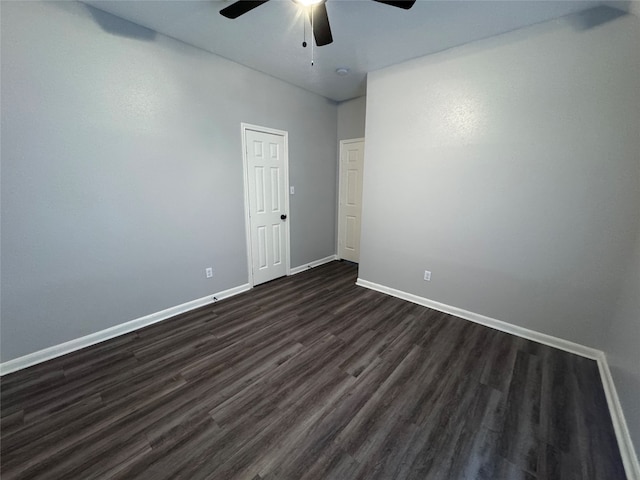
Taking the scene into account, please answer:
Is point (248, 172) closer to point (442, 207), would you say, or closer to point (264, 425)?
point (442, 207)

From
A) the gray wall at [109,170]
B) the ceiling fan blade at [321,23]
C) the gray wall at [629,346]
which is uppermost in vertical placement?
the ceiling fan blade at [321,23]

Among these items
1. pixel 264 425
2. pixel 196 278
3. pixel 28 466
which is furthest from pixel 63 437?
pixel 196 278

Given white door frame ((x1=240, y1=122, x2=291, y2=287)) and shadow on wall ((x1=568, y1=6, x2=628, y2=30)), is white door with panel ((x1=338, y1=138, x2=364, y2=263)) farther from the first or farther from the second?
shadow on wall ((x1=568, y1=6, x2=628, y2=30))

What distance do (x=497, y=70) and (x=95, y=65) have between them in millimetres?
3430

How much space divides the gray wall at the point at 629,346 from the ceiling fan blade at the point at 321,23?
2.49 meters

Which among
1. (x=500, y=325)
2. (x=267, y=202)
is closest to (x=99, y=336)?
(x=267, y=202)

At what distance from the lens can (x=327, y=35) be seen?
193cm

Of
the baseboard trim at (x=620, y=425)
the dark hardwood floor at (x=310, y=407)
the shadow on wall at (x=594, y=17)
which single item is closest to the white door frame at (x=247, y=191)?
the dark hardwood floor at (x=310, y=407)

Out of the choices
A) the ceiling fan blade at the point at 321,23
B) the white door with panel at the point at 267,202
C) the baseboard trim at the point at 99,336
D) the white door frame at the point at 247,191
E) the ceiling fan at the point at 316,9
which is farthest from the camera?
the white door with panel at the point at 267,202

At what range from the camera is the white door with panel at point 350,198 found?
4328 mm

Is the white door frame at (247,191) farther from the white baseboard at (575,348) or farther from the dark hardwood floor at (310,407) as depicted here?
the white baseboard at (575,348)

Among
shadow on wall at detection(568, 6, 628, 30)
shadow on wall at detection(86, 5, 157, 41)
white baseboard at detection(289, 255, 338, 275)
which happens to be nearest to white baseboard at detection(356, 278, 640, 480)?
white baseboard at detection(289, 255, 338, 275)

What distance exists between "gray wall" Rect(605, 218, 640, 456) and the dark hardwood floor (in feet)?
0.55

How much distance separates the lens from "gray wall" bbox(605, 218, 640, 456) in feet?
4.86
